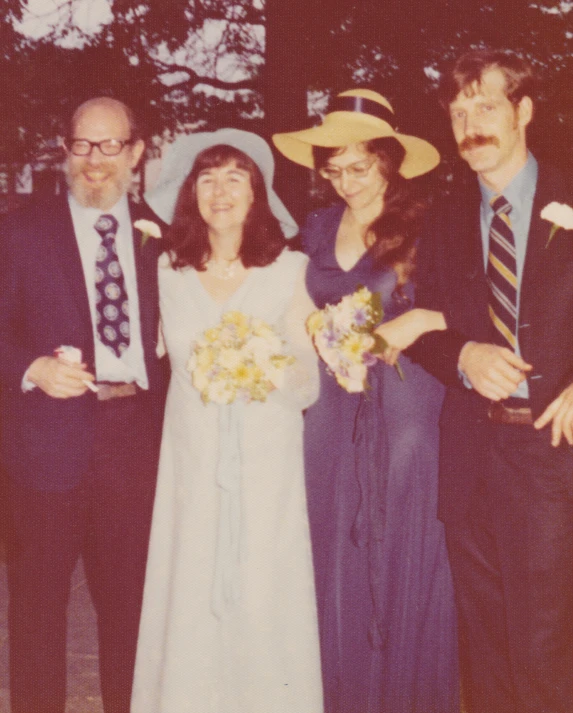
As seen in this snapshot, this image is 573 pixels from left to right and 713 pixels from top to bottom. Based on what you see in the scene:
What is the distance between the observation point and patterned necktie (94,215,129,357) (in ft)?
11.4

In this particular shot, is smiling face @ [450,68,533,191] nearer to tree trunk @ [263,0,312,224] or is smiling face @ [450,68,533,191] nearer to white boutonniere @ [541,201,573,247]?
white boutonniere @ [541,201,573,247]

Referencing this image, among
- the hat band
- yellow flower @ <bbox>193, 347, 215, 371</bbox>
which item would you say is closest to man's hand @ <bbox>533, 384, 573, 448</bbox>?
yellow flower @ <bbox>193, 347, 215, 371</bbox>

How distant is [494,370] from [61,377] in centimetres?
163

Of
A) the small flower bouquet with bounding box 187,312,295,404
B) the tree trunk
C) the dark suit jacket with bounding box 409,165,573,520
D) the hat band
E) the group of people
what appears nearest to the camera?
the dark suit jacket with bounding box 409,165,573,520

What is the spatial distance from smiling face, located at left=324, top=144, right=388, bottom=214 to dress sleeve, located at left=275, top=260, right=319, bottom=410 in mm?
484

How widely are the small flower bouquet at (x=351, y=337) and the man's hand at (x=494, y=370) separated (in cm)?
41

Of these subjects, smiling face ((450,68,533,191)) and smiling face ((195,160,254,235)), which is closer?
smiling face ((450,68,533,191))

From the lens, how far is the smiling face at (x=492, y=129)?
3016 millimetres

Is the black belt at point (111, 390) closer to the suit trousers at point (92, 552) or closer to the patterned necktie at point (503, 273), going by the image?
the suit trousers at point (92, 552)

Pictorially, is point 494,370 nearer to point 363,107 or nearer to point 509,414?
point 509,414

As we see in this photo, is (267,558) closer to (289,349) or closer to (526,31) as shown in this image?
(289,349)

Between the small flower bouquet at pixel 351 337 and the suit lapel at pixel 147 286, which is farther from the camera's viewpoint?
the suit lapel at pixel 147 286

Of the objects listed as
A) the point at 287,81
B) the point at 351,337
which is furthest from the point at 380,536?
the point at 287,81

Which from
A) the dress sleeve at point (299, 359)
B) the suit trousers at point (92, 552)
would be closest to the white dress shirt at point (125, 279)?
the suit trousers at point (92, 552)
